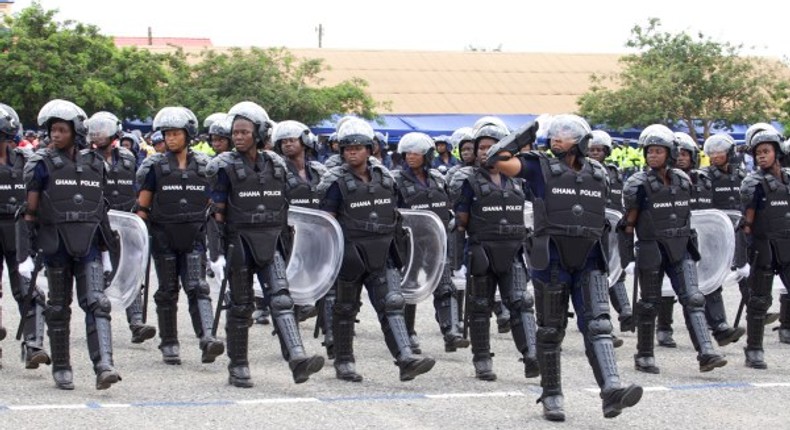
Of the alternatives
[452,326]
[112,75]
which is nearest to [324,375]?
[452,326]

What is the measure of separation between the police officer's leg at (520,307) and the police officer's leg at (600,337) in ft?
5.69

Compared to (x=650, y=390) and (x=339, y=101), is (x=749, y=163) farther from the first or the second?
(x=650, y=390)

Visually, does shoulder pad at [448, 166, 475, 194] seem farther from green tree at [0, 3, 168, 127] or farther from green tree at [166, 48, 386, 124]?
green tree at [166, 48, 386, 124]

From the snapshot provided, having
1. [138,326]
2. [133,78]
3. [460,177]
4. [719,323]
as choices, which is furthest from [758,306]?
[133,78]

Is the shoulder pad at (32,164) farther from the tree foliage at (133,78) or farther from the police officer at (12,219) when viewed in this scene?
the tree foliage at (133,78)

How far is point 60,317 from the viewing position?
10578 mm

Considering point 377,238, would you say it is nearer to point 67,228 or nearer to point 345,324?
point 345,324

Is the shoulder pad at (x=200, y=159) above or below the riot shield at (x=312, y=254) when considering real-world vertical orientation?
above

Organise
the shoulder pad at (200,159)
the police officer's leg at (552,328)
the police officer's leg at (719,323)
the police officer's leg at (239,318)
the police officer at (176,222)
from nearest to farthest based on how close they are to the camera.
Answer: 1. the police officer's leg at (552,328)
2. the police officer's leg at (239,318)
3. the police officer at (176,222)
4. the shoulder pad at (200,159)
5. the police officer's leg at (719,323)

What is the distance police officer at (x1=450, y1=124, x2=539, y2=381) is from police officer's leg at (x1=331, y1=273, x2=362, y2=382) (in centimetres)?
92

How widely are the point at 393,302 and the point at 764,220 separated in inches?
139

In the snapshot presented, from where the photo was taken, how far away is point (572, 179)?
9781 millimetres

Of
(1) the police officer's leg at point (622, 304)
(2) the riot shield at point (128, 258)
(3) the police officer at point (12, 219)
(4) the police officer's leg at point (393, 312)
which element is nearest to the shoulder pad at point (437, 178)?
(1) the police officer's leg at point (622, 304)

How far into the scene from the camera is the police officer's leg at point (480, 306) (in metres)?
11.6
